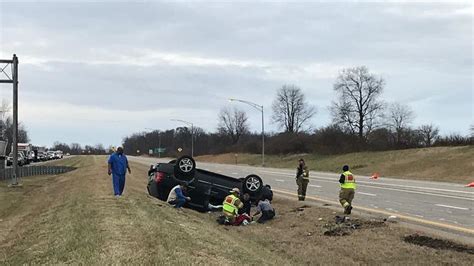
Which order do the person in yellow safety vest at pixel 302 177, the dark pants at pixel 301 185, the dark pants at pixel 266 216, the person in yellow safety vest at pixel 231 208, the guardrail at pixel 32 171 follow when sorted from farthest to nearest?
the guardrail at pixel 32 171 → the dark pants at pixel 301 185 → the person in yellow safety vest at pixel 302 177 → the dark pants at pixel 266 216 → the person in yellow safety vest at pixel 231 208

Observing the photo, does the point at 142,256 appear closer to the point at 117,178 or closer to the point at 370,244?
the point at 370,244

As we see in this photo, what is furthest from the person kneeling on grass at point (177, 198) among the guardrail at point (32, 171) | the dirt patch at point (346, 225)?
the guardrail at point (32, 171)

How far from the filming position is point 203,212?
59.0 ft

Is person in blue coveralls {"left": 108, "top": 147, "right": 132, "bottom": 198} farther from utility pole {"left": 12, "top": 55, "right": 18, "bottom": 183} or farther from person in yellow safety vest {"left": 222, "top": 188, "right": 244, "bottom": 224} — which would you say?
utility pole {"left": 12, "top": 55, "right": 18, "bottom": 183}

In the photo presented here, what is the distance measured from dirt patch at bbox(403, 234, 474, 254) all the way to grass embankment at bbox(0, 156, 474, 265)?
19 centimetres

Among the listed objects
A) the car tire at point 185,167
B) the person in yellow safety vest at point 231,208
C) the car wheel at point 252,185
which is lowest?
the person in yellow safety vest at point 231,208

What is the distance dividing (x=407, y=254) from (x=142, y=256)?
493 centimetres

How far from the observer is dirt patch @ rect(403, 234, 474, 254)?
1038 cm

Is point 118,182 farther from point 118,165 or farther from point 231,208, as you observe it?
point 231,208

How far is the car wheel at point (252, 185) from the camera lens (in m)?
17.8

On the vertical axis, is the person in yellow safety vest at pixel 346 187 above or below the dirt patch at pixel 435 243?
above

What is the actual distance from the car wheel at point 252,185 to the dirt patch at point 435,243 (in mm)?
6829

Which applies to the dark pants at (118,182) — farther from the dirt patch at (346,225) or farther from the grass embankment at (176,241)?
the dirt patch at (346,225)

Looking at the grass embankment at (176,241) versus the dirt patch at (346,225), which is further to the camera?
the dirt patch at (346,225)
